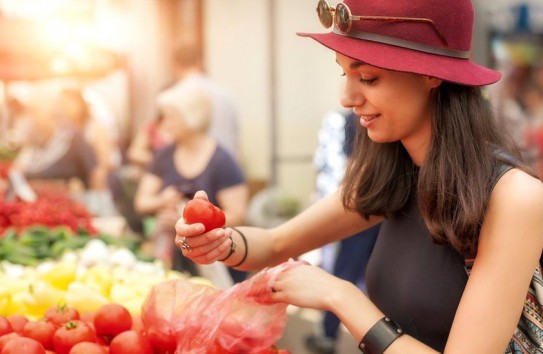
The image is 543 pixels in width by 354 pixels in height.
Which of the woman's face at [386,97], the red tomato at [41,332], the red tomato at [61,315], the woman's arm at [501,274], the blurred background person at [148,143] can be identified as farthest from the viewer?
the blurred background person at [148,143]

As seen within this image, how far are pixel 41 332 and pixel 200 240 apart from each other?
480 millimetres

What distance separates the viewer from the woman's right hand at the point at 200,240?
1.97 metres

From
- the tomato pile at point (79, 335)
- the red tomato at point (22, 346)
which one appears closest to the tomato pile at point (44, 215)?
the tomato pile at point (79, 335)

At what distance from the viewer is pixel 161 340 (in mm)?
2168

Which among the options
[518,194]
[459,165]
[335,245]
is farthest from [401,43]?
[335,245]

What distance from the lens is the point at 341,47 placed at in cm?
187

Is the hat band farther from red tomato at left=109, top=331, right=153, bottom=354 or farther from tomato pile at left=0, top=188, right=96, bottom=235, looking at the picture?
tomato pile at left=0, top=188, right=96, bottom=235

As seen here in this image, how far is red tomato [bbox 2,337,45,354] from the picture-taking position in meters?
1.97

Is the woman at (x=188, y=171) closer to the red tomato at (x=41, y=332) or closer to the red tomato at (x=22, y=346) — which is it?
the red tomato at (x=41, y=332)

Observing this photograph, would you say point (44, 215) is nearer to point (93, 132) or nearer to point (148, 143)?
point (148, 143)

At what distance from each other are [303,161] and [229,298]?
19.9ft

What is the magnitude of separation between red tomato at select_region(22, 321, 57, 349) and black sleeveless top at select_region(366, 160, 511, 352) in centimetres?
80

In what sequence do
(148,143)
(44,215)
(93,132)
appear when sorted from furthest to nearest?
1. (93,132)
2. (148,143)
3. (44,215)

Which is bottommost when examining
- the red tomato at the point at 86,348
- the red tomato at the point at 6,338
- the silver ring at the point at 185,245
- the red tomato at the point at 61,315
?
the red tomato at the point at 61,315
